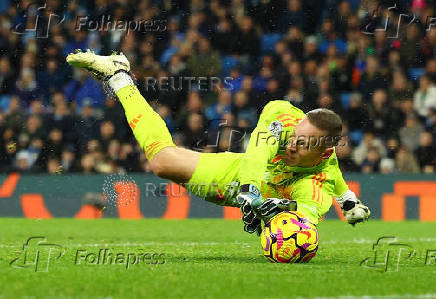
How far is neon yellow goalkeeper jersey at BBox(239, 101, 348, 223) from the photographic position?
7.22 m

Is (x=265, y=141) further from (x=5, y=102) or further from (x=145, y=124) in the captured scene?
(x=5, y=102)

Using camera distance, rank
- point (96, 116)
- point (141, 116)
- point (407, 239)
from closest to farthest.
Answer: point (141, 116) → point (407, 239) → point (96, 116)

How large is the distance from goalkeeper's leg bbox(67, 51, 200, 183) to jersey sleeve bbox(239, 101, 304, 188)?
3.15 feet

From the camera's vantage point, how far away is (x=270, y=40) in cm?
1653

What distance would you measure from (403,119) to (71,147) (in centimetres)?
603

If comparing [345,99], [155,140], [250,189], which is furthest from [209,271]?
[345,99]

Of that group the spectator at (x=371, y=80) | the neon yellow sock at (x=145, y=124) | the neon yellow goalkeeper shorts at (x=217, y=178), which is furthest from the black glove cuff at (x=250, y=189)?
the spectator at (x=371, y=80)

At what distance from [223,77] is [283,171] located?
24.8 ft

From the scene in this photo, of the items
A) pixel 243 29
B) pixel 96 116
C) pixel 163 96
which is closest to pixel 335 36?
pixel 243 29

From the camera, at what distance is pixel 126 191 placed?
15.6 m

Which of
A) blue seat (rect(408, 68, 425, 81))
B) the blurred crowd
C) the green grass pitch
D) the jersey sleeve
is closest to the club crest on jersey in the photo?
the jersey sleeve

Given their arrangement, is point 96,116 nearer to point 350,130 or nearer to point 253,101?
point 253,101

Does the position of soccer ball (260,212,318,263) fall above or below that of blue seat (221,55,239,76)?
below

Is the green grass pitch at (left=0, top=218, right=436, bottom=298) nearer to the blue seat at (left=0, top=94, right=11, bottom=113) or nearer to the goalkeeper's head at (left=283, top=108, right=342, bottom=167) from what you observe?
the goalkeeper's head at (left=283, top=108, right=342, bottom=167)
